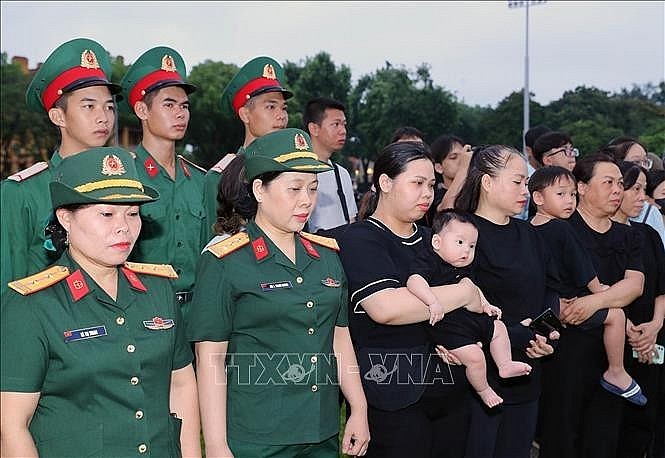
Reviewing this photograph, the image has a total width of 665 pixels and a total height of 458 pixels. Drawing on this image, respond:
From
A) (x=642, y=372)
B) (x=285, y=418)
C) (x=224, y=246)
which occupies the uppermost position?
(x=224, y=246)

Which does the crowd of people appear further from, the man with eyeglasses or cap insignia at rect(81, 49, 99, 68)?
the man with eyeglasses

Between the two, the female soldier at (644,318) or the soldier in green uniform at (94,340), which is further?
the female soldier at (644,318)

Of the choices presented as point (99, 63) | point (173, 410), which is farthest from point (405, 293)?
point (99, 63)

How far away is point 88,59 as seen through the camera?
4.09 m

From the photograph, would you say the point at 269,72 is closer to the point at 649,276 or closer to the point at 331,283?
the point at 331,283

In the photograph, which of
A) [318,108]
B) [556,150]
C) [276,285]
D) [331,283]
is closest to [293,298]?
[276,285]

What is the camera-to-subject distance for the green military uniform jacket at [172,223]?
4.35 m

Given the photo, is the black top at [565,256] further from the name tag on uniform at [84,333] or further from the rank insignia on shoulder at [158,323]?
the name tag on uniform at [84,333]

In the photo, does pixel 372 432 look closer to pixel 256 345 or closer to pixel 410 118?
pixel 256 345

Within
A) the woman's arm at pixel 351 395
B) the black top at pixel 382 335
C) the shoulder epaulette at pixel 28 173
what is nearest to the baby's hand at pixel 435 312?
the black top at pixel 382 335

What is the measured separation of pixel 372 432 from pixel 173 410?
114 centimetres

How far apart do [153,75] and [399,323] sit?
223 centimetres

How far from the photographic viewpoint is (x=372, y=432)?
372 cm

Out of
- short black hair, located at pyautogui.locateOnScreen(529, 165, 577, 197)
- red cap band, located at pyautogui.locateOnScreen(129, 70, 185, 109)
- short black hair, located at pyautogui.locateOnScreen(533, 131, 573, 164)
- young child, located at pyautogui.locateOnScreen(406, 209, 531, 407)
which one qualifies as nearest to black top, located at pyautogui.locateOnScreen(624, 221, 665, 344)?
short black hair, located at pyautogui.locateOnScreen(529, 165, 577, 197)
